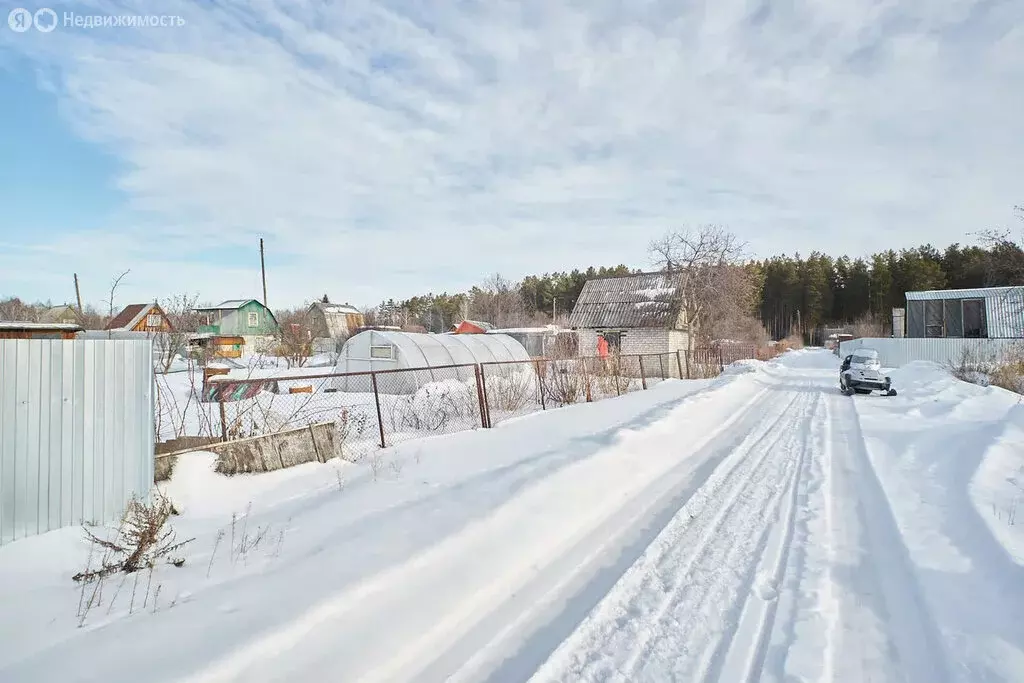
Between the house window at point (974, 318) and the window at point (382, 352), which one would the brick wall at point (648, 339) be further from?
the house window at point (974, 318)

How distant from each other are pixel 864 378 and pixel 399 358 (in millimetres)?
15895

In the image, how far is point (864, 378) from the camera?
709 inches

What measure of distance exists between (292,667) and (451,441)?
612 cm

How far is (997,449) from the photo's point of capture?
7711 mm

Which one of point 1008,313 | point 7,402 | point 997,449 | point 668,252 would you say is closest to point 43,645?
point 7,402

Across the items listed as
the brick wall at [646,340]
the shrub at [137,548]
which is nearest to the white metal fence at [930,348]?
the brick wall at [646,340]

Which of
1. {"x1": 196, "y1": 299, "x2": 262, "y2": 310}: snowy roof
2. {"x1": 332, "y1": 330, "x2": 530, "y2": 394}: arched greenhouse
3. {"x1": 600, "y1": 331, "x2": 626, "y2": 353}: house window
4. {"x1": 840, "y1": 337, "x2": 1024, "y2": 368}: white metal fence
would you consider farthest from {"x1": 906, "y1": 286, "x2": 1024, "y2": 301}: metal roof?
{"x1": 196, "y1": 299, "x2": 262, "y2": 310}: snowy roof

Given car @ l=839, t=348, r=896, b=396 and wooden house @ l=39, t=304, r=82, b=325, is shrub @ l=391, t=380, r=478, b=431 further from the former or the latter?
car @ l=839, t=348, r=896, b=396

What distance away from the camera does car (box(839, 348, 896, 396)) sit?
17969mm

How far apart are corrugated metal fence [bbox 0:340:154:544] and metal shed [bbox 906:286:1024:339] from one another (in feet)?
122

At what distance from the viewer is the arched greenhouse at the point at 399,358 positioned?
1956cm

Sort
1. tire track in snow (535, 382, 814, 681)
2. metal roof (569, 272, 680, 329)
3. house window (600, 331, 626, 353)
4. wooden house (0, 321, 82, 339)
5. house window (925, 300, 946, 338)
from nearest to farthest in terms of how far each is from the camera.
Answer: tire track in snow (535, 382, 814, 681) → wooden house (0, 321, 82, 339) → metal roof (569, 272, 680, 329) → house window (600, 331, 626, 353) → house window (925, 300, 946, 338)

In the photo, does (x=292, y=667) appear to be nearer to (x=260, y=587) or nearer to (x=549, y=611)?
(x=260, y=587)

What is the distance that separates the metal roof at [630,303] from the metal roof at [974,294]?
1489 centimetres
